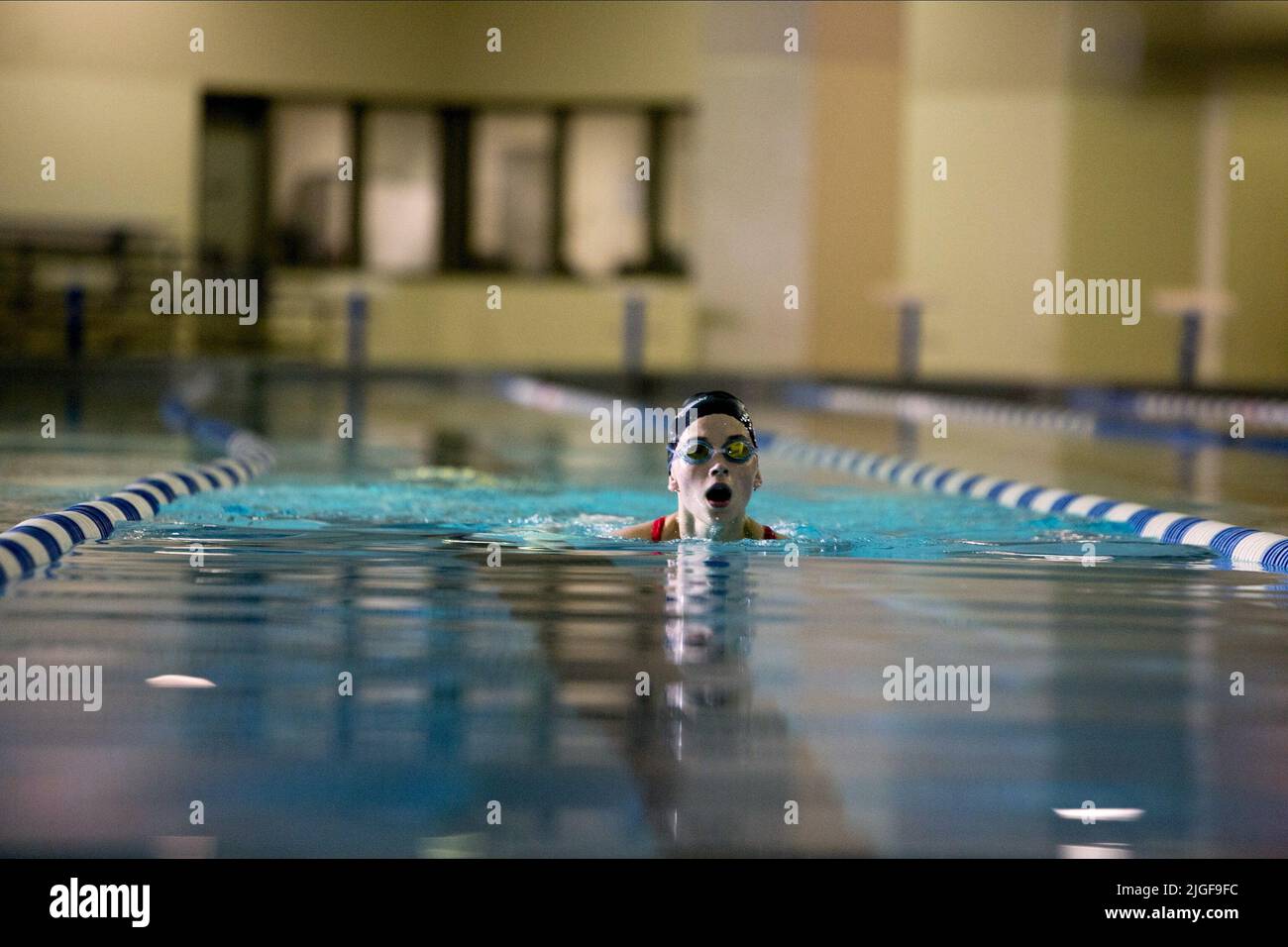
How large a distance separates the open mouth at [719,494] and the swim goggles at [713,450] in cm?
6

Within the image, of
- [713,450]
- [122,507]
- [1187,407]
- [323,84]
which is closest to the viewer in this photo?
[713,450]

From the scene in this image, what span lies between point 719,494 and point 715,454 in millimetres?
115

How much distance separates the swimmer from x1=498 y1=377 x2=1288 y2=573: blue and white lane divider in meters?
1.30

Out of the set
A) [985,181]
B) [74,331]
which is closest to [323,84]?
[74,331]

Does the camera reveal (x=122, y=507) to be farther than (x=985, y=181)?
No

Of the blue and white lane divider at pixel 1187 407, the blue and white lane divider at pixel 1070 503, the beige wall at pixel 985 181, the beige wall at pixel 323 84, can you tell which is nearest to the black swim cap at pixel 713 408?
the blue and white lane divider at pixel 1070 503

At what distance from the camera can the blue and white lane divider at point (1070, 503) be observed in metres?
4.79

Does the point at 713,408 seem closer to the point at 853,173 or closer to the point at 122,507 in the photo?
the point at 122,507

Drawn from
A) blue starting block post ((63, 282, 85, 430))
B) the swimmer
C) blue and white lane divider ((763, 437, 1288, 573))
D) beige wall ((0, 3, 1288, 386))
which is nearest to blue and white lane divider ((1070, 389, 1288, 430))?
beige wall ((0, 3, 1288, 386))

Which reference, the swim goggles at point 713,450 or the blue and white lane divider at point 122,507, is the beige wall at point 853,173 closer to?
the blue and white lane divider at point 122,507

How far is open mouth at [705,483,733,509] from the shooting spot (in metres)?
4.42

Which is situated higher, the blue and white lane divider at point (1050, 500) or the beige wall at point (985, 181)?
the beige wall at point (985, 181)

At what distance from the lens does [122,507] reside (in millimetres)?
5180

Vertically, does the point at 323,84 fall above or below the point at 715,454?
above
